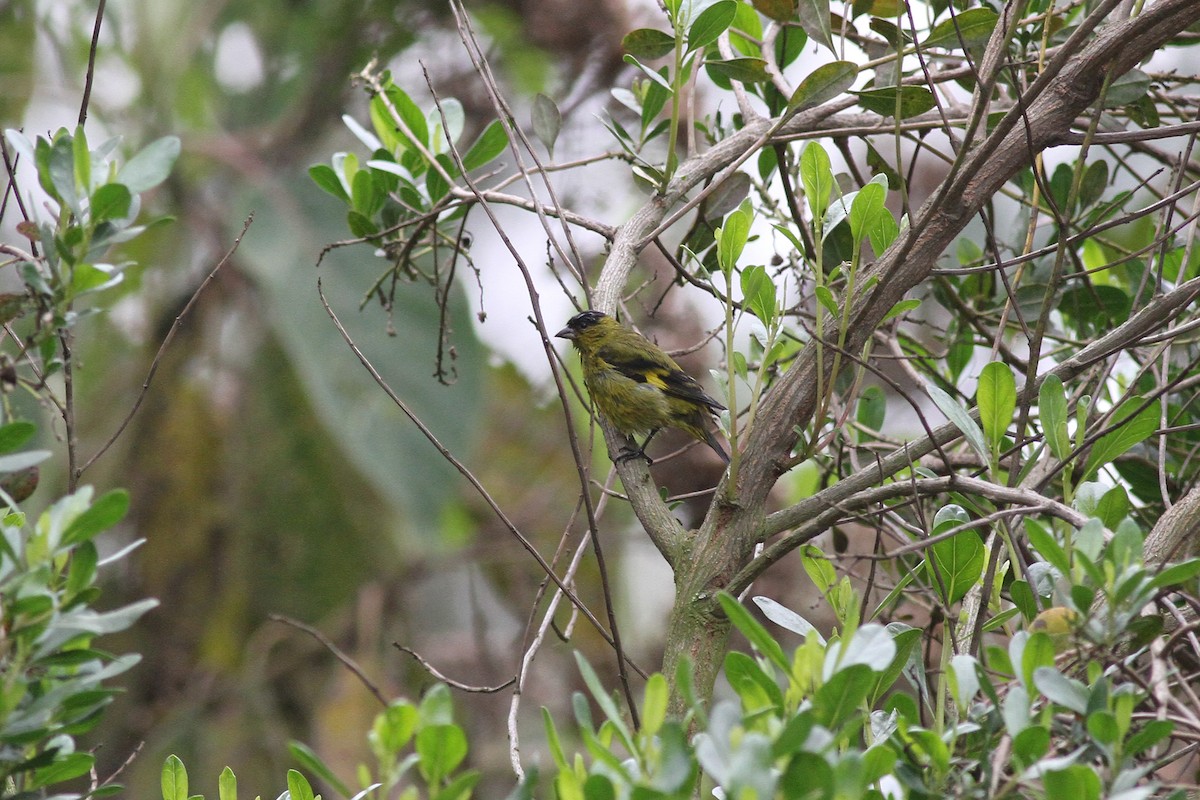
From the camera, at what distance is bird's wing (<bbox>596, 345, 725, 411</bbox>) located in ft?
14.5

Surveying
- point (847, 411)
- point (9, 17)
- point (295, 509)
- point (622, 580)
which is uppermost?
point (9, 17)

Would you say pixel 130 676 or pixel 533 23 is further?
pixel 130 676

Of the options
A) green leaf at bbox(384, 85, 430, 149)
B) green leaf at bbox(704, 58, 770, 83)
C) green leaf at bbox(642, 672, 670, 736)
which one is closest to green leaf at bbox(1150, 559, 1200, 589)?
green leaf at bbox(642, 672, 670, 736)

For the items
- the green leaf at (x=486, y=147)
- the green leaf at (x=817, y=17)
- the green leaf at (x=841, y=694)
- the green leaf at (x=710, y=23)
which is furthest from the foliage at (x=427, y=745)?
the green leaf at (x=486, y=147)

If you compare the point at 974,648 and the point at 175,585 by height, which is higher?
the point at 175,585

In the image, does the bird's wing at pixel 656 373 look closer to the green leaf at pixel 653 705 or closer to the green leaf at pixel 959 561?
the green leaf at pixel 959 561

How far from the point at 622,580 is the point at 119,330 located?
3.60 m

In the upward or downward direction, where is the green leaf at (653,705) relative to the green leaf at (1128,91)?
downward

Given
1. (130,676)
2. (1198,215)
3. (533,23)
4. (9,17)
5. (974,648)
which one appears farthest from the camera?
(9,17)

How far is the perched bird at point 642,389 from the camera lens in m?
4.43

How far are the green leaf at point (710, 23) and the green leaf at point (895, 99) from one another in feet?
1.35

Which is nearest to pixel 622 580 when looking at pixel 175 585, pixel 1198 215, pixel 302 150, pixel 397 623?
pixel 397 623

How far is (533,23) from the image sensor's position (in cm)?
653

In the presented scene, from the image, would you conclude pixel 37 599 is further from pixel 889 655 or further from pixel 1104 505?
→ pixel 1104 505
